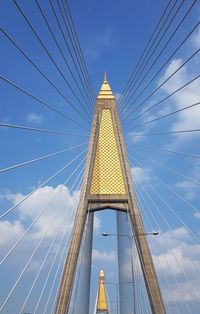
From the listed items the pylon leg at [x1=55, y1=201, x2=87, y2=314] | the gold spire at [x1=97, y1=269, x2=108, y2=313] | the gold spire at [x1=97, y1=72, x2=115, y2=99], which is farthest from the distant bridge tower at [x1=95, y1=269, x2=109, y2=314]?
the pylon leg at [x1=55, y1=201, x2=87, y2=314]

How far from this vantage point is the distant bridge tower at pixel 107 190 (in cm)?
2522

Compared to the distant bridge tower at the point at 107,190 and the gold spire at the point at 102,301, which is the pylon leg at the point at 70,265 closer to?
the distant bridge tower at the point at 107,190

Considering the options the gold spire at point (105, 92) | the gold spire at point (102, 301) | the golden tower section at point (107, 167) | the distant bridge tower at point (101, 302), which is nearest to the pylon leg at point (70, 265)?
the golden tower section at point (107, 167)

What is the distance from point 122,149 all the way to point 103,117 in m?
2.70

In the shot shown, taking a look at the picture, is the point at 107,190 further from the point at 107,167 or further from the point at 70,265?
the point at 70,265

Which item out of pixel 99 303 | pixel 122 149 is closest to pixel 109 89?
pixel 122 149

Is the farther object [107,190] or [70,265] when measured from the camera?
[107,190]

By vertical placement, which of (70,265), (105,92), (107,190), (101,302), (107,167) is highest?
(101,302)

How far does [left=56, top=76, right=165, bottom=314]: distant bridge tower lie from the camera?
25.2m

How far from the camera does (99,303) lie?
239 feet

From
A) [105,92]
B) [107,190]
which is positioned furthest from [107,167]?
[105,92]

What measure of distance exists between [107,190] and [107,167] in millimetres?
1378

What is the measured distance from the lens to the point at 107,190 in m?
28.7

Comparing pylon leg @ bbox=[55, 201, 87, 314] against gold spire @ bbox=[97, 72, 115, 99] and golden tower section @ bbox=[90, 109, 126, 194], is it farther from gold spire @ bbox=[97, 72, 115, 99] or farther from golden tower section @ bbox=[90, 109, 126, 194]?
gold spire @ bbox=[97, 72, 115, 99]
